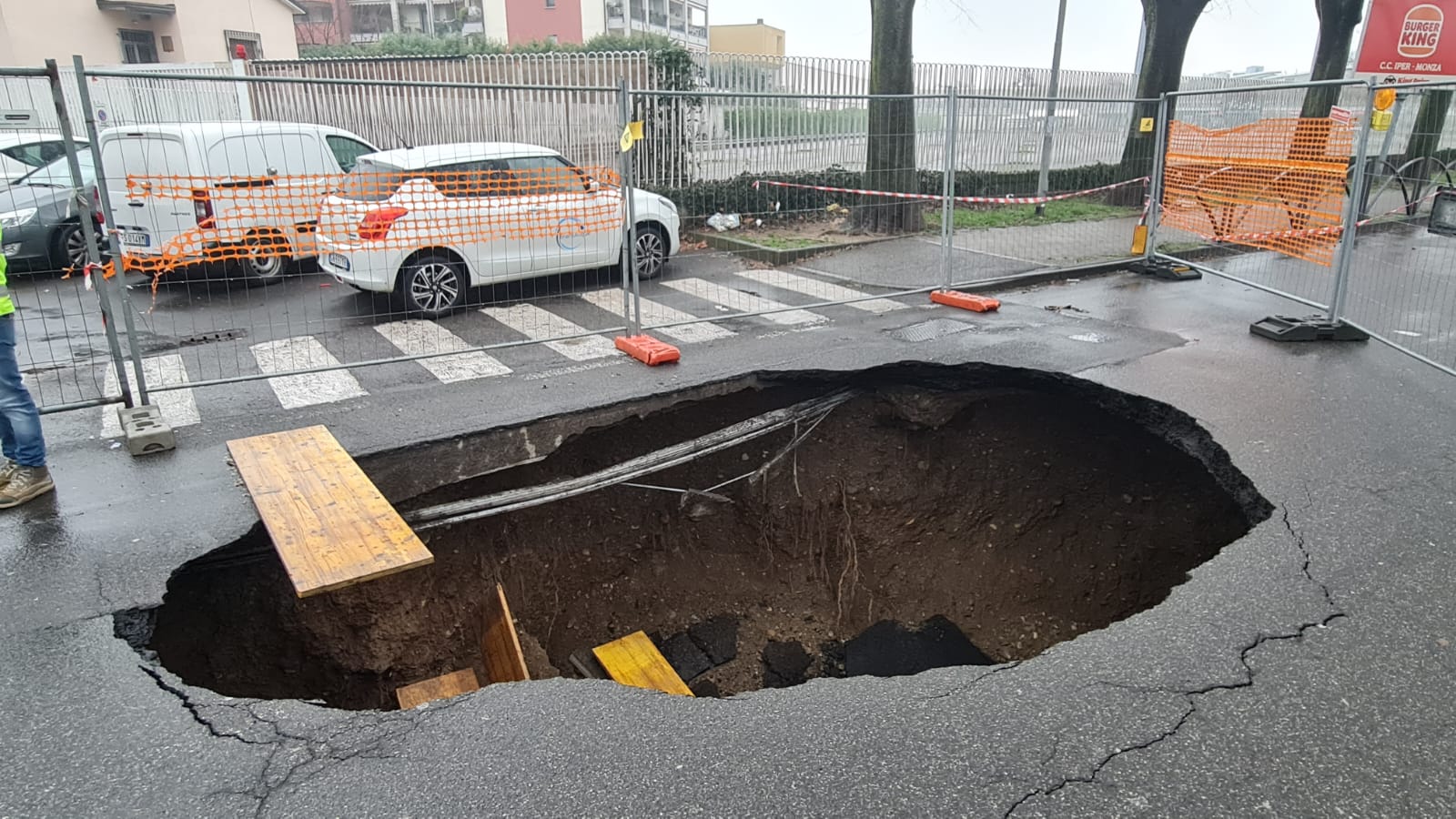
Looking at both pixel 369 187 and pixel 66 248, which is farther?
pixel 66 248

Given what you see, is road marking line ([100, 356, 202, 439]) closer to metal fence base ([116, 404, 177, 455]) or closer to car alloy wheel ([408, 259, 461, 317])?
metal fence base ([116, 404, 177, 455])

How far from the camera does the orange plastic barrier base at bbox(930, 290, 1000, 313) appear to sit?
8773 millimetres

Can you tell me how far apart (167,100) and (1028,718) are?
1434cm

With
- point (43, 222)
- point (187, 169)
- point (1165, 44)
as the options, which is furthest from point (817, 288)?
point (1165, 44)

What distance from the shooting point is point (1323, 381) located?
21.5ft

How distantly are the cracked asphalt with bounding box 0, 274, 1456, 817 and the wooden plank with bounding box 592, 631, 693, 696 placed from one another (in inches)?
80.7

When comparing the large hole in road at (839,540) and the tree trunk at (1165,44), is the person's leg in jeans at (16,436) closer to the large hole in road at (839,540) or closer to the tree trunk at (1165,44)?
the large hole in road at (839,540)

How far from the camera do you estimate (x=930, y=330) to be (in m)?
7.94

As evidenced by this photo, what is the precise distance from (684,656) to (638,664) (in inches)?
32.8

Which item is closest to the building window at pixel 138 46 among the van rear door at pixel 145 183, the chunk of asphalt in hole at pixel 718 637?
the van rear door at pixel 145 183

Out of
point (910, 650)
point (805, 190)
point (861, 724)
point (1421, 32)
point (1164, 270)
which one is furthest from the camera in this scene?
point (1421, 32)

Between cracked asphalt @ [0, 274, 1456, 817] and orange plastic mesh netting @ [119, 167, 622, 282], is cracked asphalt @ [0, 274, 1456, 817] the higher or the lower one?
the lower one

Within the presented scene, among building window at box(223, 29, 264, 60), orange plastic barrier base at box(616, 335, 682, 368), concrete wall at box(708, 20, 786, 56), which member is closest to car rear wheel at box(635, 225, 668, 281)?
orange plastic barrier base at box(616, 335, 682, 368)

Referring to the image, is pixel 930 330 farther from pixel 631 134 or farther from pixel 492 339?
pixel 492 339
